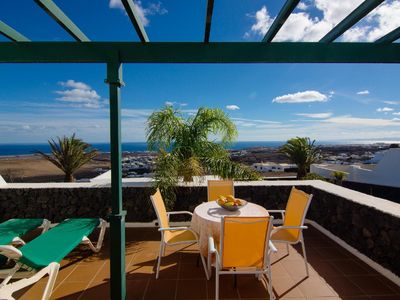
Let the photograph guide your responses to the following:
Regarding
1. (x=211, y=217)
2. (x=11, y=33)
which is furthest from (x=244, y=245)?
(x=11, y=33)

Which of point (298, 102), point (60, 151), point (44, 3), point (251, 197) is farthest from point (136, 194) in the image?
point (298, 102)

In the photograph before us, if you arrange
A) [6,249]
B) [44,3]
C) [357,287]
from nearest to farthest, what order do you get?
[44,3] < [6,249] < [357,287]

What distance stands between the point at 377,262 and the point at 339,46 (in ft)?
9.18

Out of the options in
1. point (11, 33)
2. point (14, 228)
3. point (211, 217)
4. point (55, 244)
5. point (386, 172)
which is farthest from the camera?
point (386, 172)

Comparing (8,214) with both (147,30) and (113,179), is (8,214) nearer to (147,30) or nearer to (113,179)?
(113,179)

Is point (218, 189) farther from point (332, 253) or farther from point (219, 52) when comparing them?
point (219, 52)

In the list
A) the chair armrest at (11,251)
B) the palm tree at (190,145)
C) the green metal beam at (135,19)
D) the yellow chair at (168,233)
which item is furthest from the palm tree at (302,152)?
the chair armrest at (11,251)

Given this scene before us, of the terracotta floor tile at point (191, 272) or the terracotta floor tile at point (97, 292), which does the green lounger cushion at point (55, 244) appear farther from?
the terracotta floor tile at point (191, 272)

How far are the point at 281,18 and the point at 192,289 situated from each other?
2.92m

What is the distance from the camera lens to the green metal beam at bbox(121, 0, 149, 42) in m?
1.85

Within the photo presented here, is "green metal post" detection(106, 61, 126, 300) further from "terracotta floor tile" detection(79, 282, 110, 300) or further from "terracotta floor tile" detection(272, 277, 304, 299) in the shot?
"terracotta floor tile" detection(272, 277, 304, 299)

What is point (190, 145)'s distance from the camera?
18.4 ft

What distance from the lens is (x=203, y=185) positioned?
5.02 m

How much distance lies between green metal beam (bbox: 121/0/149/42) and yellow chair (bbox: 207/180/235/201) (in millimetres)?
2805
